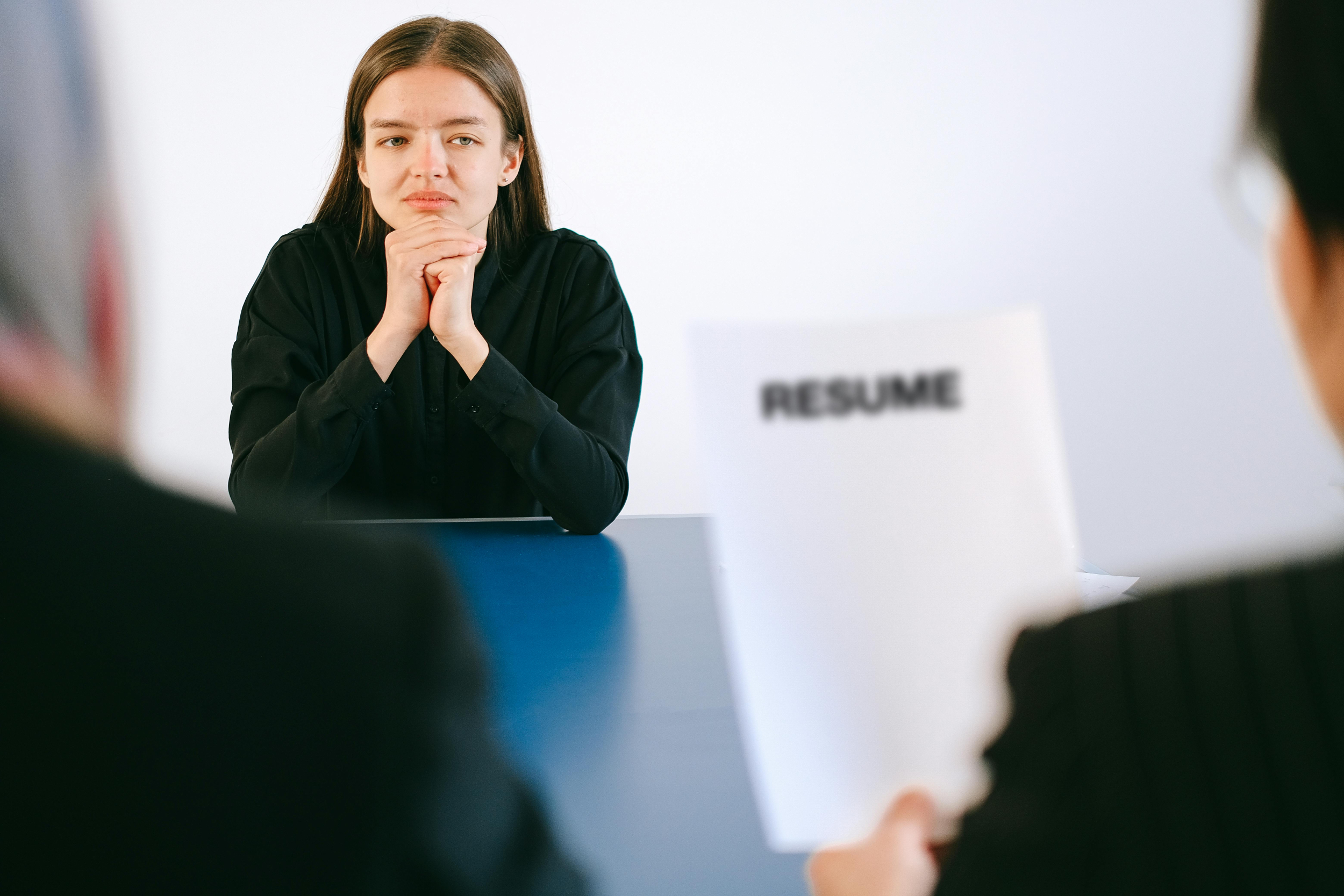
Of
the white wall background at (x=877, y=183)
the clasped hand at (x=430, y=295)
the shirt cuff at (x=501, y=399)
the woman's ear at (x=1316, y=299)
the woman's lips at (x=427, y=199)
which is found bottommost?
the woman's ear at (x=1316, y=299)

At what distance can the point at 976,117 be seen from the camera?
3.52m

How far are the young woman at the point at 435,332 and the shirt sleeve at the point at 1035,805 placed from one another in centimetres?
93

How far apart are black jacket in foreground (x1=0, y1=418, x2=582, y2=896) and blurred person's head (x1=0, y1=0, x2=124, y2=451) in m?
0.02

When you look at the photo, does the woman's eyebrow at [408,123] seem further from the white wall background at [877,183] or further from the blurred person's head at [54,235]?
the white wall background at [877,183]

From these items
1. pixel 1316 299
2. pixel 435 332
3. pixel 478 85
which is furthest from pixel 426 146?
pixel 1316 299

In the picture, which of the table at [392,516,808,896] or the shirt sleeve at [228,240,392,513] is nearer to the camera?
the table at [392,516,808,896]

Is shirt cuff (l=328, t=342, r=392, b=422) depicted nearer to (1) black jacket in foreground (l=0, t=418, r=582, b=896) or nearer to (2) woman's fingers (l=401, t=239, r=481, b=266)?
(2) woman's fingers (l=401, t=239, r=481, b=266)

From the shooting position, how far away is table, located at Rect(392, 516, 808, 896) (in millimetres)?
456

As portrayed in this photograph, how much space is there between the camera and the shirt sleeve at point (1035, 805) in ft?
0.87

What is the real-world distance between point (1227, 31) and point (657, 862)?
4.05 metres

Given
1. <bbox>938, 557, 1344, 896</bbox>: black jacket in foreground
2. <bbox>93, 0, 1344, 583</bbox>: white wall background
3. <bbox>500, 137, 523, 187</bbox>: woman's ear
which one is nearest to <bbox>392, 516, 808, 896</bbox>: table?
<bbox>938, 557, 1344, 896</bbox>: black jacket in foreground

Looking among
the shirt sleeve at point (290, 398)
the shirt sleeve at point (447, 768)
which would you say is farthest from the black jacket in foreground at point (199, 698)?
the shirt sleeve at point (290, 398)

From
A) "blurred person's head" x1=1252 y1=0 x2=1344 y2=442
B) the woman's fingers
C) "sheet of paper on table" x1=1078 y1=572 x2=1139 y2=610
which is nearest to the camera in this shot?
"blurred person's head" x1=1252 y1=0 x2=1344 y2=442

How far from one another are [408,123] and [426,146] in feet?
0.14
